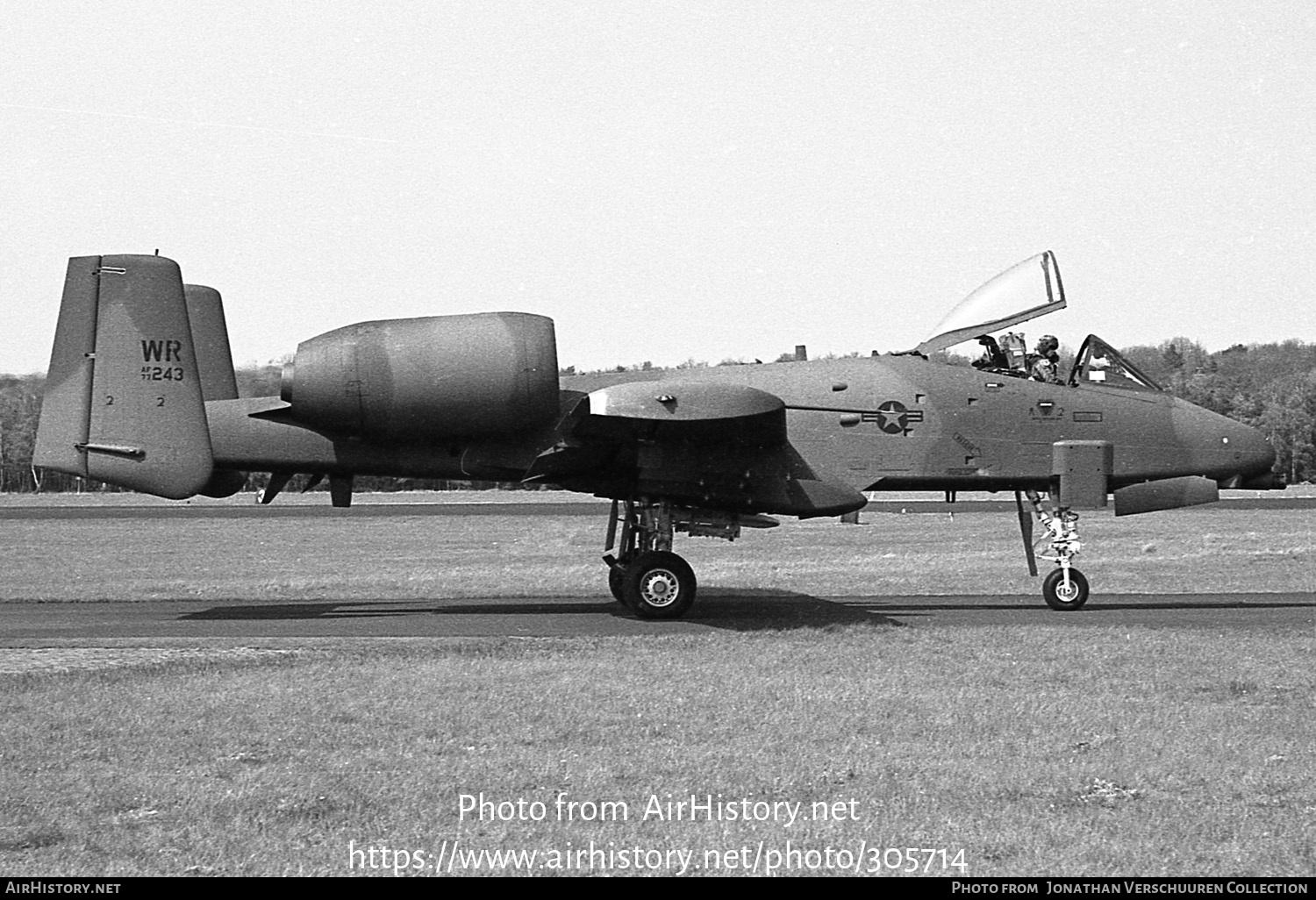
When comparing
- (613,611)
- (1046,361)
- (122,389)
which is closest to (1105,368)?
(1046,361)

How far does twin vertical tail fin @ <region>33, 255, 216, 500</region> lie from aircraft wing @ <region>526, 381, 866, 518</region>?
14.0ft

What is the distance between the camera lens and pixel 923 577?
22562 millimetres

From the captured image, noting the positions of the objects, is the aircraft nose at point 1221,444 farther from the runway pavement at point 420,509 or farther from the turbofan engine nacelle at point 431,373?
the runway pavement at point 420,509

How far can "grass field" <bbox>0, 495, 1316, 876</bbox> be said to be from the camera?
6.49 metres

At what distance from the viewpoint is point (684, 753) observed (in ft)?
28.0

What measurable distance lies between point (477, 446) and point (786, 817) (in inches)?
391

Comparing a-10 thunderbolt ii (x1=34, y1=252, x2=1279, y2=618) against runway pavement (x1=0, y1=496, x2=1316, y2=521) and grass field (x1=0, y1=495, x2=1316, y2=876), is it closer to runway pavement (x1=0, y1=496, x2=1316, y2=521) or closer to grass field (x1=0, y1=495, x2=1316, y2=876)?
grass field (x1=0, y1=495, x2=1316, y2=876)

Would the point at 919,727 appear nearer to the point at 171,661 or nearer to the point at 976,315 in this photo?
the point at 171,661

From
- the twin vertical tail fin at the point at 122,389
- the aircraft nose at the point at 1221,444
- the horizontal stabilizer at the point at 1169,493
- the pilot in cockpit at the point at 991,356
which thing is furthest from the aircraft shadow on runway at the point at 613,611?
the aircraft nose at the point at 1221,444

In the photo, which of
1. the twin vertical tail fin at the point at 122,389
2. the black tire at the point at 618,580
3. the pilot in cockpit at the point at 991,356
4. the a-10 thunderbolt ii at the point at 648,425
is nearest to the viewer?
the a-10 thunderbolt ii at the point at 648,425

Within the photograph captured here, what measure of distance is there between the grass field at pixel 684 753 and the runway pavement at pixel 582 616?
1081mm

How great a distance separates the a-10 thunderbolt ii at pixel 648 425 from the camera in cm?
1530

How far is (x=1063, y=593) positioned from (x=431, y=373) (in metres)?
8.55
